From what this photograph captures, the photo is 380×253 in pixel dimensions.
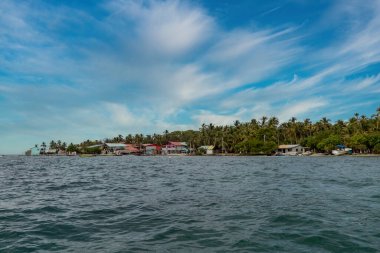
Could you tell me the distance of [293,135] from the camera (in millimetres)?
159750

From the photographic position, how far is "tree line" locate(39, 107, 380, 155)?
120500 millimetres

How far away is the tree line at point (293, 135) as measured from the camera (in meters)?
120

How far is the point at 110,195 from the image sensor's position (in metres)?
20.1

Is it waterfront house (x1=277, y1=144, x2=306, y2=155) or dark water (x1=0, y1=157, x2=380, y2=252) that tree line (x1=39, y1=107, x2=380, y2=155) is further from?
dark water (x1=0, y1=157, x2=380, y2=252)

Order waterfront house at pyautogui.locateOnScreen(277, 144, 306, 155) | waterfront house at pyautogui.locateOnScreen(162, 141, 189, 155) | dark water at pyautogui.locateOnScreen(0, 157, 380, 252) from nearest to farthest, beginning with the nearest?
dark water at pyautogui.locateOnScreen(0, 157, 380, 252) < waterfront house at pyautogui.locateOnScreen(277, 144, 306, 155) < waterfront house at pyautogui.locateOnScreen(162, 141, 189, 155)

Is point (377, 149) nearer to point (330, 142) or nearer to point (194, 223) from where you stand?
point (330, 142)

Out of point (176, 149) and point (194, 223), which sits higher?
point (176, 149)

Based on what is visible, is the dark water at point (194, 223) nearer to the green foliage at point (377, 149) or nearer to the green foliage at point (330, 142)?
the green foliage at point (377, 149)

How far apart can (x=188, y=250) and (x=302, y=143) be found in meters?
142

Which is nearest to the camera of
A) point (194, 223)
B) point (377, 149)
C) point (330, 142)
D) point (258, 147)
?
point (194, 223)

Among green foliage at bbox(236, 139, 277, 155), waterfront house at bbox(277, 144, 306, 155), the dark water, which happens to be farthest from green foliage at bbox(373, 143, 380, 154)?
the dark water

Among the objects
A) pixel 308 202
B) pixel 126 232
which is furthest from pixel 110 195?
pixel 308 202

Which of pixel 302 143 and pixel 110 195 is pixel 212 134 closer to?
pixel 302 143

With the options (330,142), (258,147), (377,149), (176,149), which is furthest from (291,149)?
(176,149)
